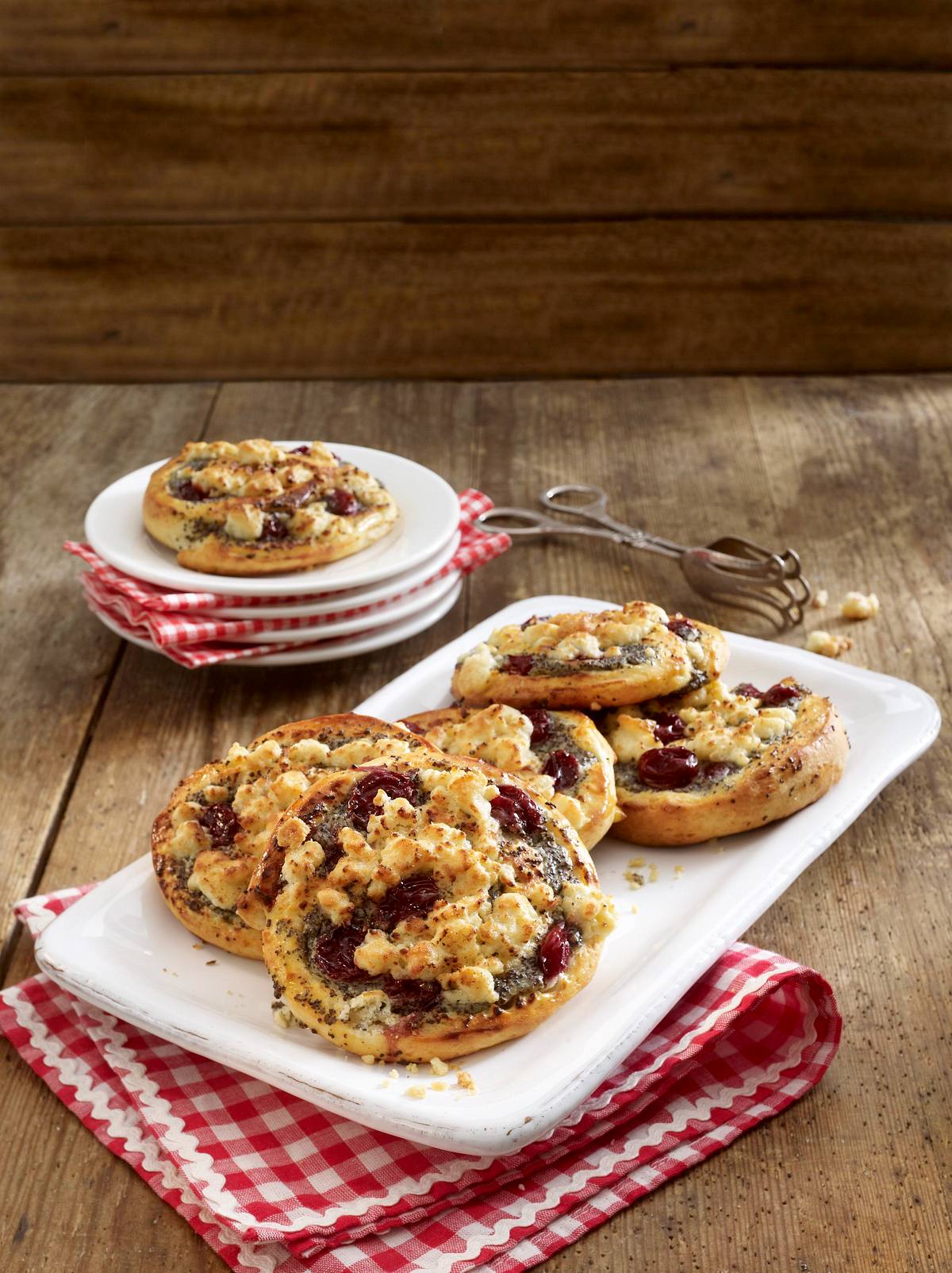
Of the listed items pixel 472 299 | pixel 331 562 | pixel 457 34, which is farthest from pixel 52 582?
pixel 457 34

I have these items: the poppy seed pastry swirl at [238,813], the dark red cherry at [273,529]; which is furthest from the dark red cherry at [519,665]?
the dark red cherry at [273,529]

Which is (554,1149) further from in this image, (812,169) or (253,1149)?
(812,169)

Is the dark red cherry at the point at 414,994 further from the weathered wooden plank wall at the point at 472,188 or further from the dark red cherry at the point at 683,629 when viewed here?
the weathered wooden plank wall at the point at 472,188

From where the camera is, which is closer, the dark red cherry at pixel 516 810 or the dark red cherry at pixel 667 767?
the dark red cherry at pixel 516 810

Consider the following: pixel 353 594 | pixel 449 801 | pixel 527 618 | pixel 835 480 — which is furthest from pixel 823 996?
pixel 835 480

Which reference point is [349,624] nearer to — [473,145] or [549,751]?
[549,751]
